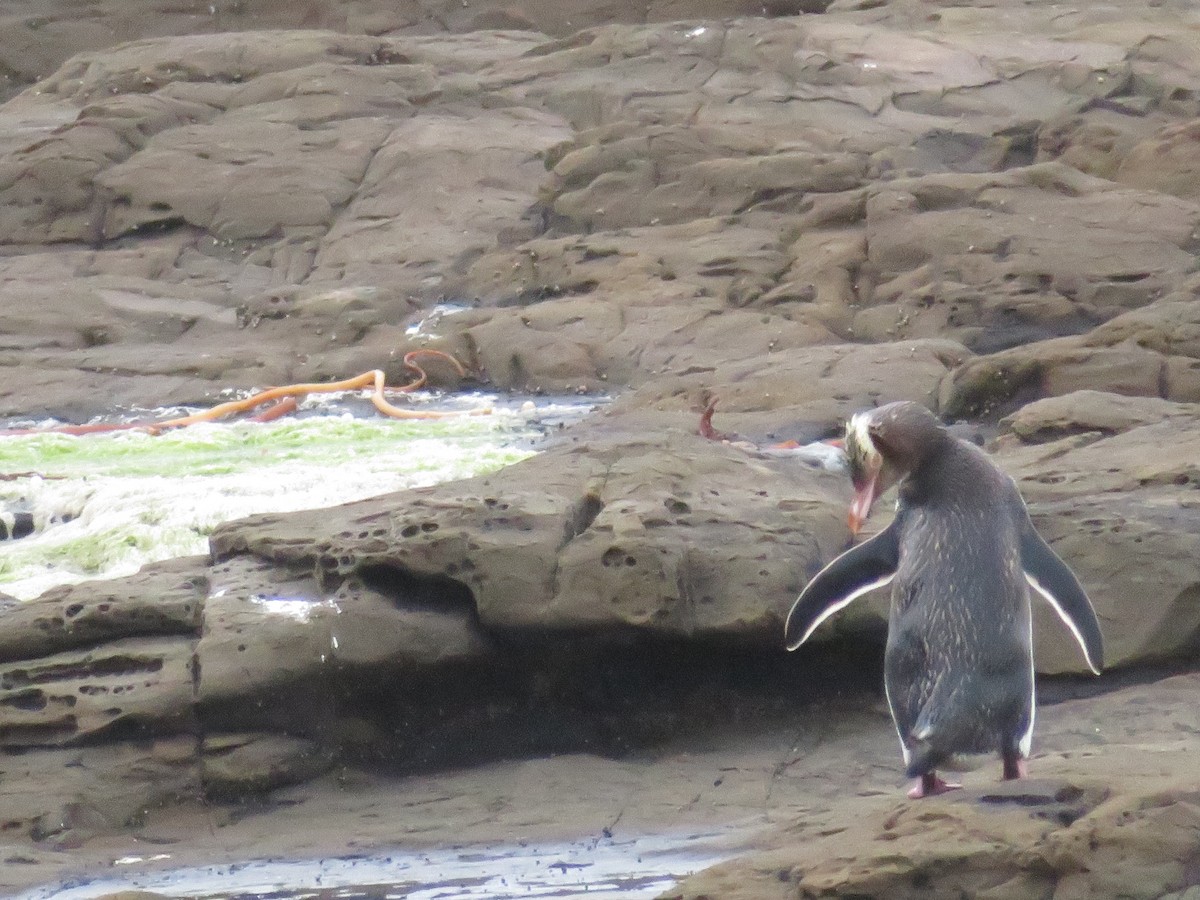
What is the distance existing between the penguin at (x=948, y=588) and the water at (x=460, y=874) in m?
0.77

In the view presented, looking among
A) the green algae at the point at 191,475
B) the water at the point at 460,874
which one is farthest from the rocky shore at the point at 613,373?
the green algae at the point at 191,475

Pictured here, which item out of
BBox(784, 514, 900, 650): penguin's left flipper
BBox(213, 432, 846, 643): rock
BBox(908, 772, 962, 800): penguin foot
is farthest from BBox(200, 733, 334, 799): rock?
BBox(908, 772, 962, 800): penguin foot

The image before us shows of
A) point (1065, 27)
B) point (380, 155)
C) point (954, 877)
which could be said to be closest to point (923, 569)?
point (954, 877)

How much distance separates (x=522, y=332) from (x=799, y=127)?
361cm

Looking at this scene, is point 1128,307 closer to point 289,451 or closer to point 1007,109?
point 1007,109

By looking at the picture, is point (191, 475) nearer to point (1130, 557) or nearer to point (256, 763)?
point (256, 763)

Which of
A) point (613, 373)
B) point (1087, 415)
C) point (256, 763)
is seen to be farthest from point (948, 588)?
point (613, 373)

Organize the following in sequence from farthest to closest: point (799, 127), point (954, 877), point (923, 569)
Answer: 1. point (799, 127)
2. point (923, 569)
3. point (954, 877)

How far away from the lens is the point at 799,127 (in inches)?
603

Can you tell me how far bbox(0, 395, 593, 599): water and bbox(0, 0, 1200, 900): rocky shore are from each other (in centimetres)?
78

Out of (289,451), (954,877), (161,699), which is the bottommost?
(289,451)

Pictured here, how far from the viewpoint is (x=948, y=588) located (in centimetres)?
493

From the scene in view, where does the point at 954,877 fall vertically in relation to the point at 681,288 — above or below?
above

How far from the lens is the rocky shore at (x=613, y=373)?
20.0ft
